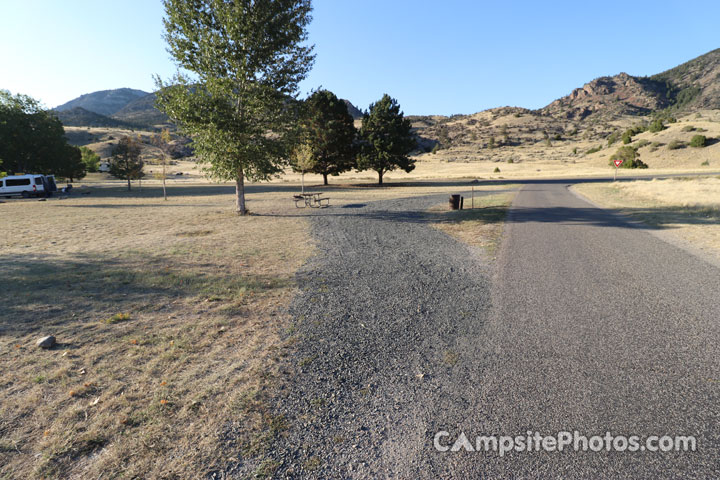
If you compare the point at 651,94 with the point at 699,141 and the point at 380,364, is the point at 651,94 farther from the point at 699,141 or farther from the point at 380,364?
the point at 380,364

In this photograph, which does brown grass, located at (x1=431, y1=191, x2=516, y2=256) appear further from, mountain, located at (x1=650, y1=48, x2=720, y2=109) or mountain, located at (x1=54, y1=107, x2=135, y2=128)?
mountain, located at (x1=650, y1=48, x2=720, y2=109)

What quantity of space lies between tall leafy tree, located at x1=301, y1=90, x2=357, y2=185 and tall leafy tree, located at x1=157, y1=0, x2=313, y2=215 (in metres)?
21.8

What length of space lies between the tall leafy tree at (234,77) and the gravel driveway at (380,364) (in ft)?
33.4

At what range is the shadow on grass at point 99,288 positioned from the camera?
5883 mm

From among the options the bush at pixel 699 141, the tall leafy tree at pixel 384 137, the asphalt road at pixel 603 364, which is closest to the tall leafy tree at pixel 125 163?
the tall leafy tree at pixel 384 137

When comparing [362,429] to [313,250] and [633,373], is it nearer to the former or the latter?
[633,373]

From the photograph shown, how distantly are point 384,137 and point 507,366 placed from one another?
139ft

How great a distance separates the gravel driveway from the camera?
2.91 metres

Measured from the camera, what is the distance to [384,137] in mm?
44000

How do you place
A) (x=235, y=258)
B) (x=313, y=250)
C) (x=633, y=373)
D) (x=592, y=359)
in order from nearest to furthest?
(x=633, y=373) < (x=592, y=359) < (x=235, y=258) < (x=313, y=250)

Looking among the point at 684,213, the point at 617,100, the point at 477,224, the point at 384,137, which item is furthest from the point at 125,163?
the point at 617,100

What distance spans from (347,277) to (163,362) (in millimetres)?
4214

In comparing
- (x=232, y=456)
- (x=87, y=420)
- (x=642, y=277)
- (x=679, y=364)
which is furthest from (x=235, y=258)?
(x=642, y=277)

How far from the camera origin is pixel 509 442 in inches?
119
